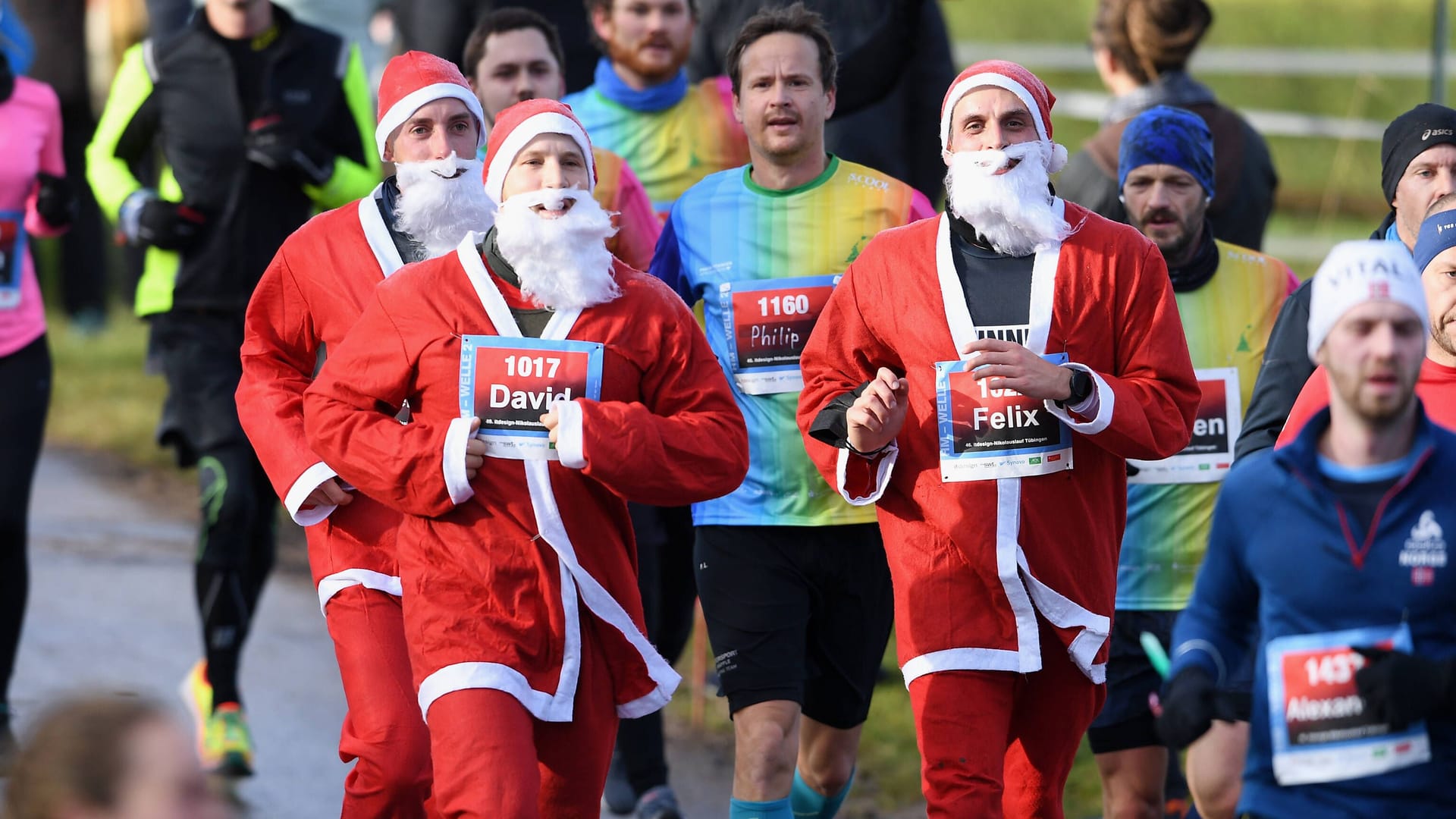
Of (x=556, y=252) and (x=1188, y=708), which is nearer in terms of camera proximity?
(x=1188, y=708)

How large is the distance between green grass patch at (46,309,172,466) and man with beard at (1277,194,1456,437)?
8.88 meters

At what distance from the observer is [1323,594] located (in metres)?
4.00

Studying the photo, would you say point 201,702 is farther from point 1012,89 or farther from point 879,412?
point 1012,89

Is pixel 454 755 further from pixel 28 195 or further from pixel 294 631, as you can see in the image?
pixel 294 631

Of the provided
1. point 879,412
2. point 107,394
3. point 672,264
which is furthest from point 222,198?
point 107,394

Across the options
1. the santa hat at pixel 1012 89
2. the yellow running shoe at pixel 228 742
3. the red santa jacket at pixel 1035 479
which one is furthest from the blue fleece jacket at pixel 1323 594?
the yellow running shoe at pixel 228 742

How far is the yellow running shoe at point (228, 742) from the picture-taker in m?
7.51

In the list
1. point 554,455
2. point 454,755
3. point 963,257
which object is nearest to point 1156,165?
point 963,257

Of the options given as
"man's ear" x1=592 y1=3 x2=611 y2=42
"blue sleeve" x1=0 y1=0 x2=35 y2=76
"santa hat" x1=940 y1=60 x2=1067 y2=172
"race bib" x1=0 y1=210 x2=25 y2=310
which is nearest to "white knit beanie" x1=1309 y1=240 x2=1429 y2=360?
"santa hat" x1=940 y1=60 x2=1067 y2=172

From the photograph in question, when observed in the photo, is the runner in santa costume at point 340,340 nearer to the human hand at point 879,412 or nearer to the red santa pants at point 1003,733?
the human hand at point 879,412

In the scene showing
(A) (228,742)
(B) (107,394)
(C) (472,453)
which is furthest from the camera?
(B) (107,394)

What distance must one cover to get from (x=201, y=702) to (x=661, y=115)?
99.4 inches

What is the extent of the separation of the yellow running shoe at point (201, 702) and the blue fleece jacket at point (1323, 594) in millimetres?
4377

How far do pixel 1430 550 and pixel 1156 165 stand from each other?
102 inches
